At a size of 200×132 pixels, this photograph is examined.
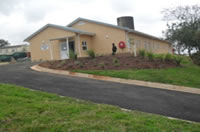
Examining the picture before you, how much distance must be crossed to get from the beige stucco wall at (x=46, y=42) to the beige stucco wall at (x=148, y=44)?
786 centimetres

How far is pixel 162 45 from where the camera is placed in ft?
124

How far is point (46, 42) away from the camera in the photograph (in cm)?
2325

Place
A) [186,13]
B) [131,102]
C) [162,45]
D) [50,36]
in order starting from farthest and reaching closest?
[162,45] < [186,13] < [50,36] < [131,102]

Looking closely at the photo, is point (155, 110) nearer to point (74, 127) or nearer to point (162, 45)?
point (74, 127)

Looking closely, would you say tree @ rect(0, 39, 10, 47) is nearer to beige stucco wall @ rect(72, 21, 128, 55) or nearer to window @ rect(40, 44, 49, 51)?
window @ rect(40, 44, 49, 51)

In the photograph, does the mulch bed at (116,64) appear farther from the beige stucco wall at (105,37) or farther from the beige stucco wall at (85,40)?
the beige stucco wall at (85,40)

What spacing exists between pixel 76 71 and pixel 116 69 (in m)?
2.55

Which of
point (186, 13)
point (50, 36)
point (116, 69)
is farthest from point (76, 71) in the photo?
point (186, 13)

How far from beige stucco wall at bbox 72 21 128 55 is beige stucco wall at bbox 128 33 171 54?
5.08 feet

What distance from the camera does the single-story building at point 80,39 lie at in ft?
70.0

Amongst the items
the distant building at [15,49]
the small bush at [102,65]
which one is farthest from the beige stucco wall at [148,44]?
the distant building at [15,49]

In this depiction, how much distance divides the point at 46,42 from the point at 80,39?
4499 mm

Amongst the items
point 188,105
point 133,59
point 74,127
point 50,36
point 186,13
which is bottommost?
point 188,105

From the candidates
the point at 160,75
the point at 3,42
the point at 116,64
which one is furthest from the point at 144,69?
the point at 3,42
